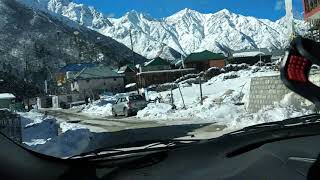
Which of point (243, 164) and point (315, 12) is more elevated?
point (315, 12)

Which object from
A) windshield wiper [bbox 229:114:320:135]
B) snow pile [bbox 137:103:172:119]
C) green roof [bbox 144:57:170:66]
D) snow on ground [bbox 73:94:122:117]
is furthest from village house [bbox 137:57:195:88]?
windshield wiper [bbox 229:114:320:135]

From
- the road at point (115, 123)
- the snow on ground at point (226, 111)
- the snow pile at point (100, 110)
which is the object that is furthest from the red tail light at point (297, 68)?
the snow pile at point (100, 110)

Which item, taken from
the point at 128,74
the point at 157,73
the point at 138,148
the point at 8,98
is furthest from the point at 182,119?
the point at 128,74

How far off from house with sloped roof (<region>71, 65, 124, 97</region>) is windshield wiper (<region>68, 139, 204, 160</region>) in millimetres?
80542

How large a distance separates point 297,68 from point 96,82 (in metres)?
87.5

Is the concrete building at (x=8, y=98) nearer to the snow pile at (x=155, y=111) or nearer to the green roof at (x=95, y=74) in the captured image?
the snow pile at (x=155, y=111)

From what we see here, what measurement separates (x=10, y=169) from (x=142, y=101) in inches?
1198

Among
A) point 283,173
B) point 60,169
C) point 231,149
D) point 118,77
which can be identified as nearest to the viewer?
point 283,173

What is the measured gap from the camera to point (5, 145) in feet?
6.29

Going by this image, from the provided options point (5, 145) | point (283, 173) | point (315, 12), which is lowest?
point (283, 173)

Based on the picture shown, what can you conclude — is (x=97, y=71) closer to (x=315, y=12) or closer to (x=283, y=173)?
(x=315, y=12)

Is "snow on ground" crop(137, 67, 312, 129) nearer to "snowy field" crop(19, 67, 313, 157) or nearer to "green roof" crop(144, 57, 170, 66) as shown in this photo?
"snowy field" crop(19, 67, 313, 157)

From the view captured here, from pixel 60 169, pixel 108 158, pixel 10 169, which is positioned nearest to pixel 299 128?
pixel 108 158

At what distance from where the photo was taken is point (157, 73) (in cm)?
8088
